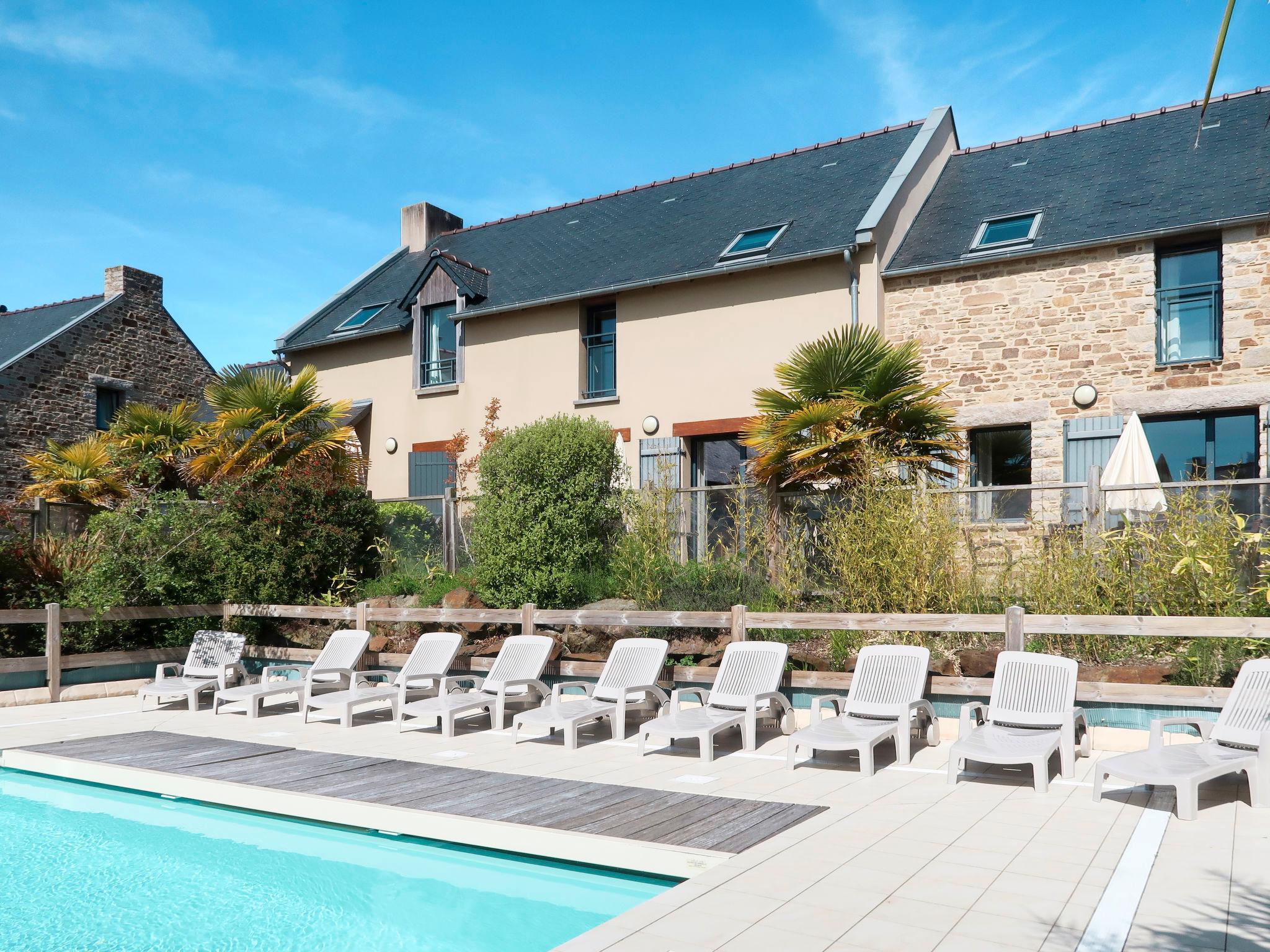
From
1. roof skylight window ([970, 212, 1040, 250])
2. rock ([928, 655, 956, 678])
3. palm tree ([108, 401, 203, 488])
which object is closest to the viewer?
rock ([928, 655, 956, 678])

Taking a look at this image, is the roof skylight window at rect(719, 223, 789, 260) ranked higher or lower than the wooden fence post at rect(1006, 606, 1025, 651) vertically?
higher

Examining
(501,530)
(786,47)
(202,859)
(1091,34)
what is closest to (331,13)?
(786,47)

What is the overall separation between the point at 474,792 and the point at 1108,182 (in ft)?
42.4

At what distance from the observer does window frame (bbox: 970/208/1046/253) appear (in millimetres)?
13844

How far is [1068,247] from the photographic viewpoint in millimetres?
13258

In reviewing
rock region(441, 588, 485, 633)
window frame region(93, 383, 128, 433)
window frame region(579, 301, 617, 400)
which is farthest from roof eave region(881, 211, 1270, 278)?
window frame region(93, 383, 128, 433)

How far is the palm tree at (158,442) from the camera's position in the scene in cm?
1647

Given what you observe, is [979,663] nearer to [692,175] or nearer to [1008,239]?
[1008,239]

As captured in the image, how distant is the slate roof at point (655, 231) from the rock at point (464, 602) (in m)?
6.35

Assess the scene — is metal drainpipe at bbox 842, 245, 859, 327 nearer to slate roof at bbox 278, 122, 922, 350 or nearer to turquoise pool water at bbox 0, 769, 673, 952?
slate roof at bbox 278, 122, 922, 350

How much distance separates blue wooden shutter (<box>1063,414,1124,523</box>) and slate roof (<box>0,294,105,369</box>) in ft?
66.4

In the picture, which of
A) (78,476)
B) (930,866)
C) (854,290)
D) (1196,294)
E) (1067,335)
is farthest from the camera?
(78,476)

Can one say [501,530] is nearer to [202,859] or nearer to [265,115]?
[202,859]

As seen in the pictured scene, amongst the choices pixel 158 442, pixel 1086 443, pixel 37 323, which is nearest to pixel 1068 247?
pixel 1086 443
